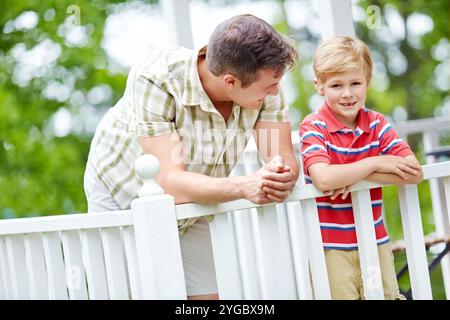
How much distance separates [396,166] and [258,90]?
47 centimetres

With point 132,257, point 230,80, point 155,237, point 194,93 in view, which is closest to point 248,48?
point 230,80

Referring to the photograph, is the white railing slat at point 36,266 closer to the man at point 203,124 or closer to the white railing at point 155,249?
the white railing at point 155,249

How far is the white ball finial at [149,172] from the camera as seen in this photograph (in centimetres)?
227

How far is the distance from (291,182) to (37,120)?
26.7 ft

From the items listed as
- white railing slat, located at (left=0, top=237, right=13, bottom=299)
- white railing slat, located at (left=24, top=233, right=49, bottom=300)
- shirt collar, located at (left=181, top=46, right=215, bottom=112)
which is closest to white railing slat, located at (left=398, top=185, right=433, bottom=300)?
shirt collar, located at (left=181, top=46, right=215, bottom=112)

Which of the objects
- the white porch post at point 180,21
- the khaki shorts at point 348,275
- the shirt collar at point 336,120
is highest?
the white porch post at point 180,21

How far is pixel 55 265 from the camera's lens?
2.46m

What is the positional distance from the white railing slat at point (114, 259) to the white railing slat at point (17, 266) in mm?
342

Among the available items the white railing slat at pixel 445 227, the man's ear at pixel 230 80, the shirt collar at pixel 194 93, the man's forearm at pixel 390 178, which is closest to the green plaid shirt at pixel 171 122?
the shirt collar at pixel 194 93

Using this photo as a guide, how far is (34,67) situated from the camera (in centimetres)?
985

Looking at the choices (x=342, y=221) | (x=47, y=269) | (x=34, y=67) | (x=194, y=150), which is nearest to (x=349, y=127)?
(x=342, y=221)

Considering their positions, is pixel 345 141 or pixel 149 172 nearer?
pixel 149 172

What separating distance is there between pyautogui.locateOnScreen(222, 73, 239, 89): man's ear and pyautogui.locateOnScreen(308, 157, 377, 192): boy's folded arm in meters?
0.38

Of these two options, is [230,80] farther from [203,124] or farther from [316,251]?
[316,251]
